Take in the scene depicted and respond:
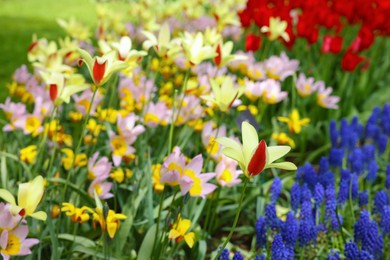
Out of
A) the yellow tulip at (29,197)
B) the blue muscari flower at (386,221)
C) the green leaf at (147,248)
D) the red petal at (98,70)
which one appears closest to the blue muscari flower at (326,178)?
the blue muscari flower at (386,221)

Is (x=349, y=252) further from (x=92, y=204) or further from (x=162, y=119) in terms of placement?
(x=162, y=119)

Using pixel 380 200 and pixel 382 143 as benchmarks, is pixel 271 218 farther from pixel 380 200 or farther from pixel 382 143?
pixel 382 143

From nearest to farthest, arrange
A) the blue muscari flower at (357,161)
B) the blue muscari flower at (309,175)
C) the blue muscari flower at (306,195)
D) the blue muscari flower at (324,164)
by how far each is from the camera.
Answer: the blue muscari flower at (306,195)
the blue muscari flower at (309,175)
the blue muscari flower at (324,164)
the blue muscari flower at (357,161)

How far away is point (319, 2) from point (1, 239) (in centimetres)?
340

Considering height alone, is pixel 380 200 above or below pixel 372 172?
below

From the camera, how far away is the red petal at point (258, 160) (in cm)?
132

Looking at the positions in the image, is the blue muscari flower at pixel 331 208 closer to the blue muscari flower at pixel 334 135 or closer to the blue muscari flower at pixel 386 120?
the blue muscari flower at pixel 334 135

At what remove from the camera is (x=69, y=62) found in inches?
125

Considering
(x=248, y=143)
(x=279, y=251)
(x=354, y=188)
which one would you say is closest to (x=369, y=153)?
(x=354, y=188)

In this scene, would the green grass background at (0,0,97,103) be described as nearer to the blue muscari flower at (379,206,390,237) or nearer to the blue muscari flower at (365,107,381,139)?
the blue muscari flower at (365,107,381,139)

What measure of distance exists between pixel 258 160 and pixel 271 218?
64cm

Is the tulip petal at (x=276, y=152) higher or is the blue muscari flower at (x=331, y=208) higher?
the tulip petal at (x=276, y=152)

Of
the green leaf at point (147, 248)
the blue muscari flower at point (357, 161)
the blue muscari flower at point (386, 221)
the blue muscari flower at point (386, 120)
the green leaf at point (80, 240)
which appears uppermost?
the blue muscari flower at point (386, 120)

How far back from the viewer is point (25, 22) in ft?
26.1
